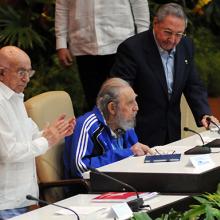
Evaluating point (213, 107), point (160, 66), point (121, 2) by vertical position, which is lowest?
point (213, 107)

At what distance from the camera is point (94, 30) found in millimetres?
6848

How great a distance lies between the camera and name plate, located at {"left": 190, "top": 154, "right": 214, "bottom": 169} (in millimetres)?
4805

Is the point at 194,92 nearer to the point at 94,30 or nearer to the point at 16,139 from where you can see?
the point at 94,30

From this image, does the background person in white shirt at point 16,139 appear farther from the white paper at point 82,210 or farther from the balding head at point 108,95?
the white paper at point 82,210

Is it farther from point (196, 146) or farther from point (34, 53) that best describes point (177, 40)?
point (34, 53)

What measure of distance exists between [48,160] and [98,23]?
172cm

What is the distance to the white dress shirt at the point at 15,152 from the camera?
16.1 ft

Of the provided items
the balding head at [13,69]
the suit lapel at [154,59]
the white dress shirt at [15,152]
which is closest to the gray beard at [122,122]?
the white dress shirt at [15,152]

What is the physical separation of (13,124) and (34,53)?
4.05 meters

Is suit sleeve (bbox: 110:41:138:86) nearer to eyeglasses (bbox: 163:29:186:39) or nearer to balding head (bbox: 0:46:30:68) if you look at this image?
eyeglasses (bbox: 163:29:186:39)

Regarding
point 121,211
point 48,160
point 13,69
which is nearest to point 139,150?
point 48,160

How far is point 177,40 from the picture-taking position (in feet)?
20.8

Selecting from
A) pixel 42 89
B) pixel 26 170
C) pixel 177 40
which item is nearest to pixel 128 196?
pixel 26 170

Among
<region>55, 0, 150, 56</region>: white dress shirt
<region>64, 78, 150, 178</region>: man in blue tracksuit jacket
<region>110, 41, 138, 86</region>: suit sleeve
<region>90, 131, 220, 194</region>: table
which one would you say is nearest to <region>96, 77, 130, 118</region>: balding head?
<region>64, 78, 150, 178</region>: man in blue tracksuit jacket
